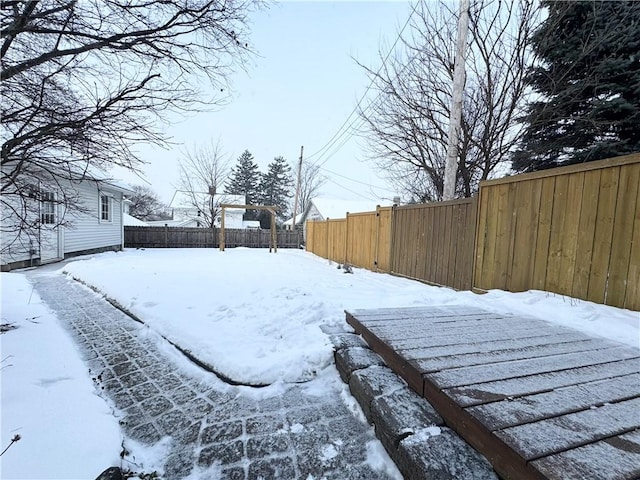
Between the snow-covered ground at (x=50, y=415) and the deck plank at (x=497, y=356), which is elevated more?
the deck plank at (x=497, y=356)

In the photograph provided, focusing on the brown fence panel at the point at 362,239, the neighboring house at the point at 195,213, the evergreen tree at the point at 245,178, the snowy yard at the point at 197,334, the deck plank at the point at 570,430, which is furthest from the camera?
the evergreen tree at the point at 245,178

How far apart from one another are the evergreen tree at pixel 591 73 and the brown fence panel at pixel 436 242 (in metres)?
3.06

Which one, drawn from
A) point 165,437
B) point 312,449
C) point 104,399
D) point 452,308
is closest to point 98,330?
point 104,399

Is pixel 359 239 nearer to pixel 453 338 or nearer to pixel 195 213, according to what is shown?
pixel 453 338

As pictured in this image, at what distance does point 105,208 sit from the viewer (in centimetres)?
1134

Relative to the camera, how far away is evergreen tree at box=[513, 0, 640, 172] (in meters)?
5.62

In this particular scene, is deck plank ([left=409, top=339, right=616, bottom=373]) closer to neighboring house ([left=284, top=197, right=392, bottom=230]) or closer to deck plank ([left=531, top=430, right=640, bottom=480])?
deck plank ([left=531, top=430, right=640, bottom=480])

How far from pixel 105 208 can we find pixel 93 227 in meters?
1.29

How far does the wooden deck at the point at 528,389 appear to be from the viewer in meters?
1.03

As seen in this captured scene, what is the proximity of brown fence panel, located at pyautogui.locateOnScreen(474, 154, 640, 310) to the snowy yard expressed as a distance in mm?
200

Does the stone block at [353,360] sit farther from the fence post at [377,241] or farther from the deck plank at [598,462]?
the fence post at [377,241]

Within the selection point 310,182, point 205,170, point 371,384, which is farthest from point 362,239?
point 310,182

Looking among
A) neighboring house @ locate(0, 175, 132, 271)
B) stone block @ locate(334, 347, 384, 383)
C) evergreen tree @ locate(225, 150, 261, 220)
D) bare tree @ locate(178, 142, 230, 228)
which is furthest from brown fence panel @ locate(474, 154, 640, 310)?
evergreen tree @ locate(225, 150, 261, 220)

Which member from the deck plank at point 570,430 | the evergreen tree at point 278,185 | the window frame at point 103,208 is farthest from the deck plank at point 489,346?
the evergreen tree at point 278,185
